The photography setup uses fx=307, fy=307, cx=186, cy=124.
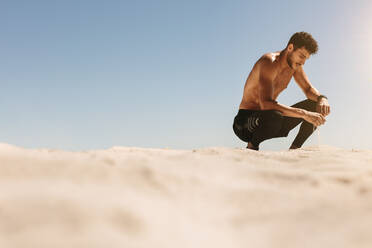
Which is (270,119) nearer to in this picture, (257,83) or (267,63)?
(257,83)

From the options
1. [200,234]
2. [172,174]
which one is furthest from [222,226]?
[172,174]

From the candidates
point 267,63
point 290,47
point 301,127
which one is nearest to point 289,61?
point 290,47

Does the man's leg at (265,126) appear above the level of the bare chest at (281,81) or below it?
below

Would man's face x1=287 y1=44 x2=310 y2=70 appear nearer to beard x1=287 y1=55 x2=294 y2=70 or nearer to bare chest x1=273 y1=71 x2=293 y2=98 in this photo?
beard x1=287 y1=55 x2=294 y2=70

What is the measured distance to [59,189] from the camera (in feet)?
3.17

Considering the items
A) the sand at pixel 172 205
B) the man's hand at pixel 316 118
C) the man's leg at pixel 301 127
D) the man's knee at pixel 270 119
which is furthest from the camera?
the man's leg at pixel 301 127

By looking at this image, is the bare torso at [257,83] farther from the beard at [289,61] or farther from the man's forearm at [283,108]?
the man's forearm at [283,108]

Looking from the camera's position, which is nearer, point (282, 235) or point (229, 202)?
point (282, 235)

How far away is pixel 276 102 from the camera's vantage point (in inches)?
129

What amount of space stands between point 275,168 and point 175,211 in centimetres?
72

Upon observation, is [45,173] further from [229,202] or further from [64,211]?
[229,202]

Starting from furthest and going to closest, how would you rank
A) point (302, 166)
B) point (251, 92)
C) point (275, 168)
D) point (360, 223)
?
point (251, 92) < point (302, 166) < point (275, 168) < point (360, 223)

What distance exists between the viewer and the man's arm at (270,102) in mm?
3240

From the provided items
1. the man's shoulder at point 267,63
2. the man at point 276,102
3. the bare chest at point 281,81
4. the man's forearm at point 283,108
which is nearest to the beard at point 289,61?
the man at point 276,102
